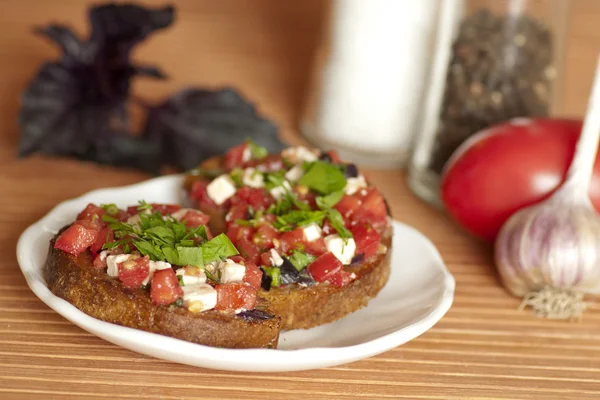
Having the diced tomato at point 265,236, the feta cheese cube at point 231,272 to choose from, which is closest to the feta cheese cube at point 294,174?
the diced tomato at point 265,236

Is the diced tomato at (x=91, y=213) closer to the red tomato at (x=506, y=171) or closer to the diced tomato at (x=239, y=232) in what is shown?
the diced tomato at (x=239, y=232)

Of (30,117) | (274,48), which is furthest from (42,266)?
(274,48)

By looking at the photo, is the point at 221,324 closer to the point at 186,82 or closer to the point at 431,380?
the point at 431,380

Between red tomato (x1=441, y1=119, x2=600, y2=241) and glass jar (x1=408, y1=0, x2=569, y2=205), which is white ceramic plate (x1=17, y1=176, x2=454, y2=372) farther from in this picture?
glass jar (x1=408, y1=0, x2=569, y2=205)

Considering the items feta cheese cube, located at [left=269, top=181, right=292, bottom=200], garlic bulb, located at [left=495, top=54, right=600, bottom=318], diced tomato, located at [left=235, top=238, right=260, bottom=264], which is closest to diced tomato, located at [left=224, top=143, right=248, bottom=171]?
feta cheese cube, located at [left=269, top=181, right=292, bottom=200]

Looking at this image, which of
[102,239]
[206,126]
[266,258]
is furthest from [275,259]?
[206,126]

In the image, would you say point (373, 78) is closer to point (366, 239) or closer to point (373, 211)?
point (373, 211)

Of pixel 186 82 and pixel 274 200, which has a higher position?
pixel 274 200
